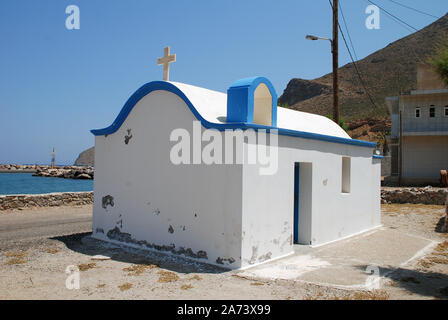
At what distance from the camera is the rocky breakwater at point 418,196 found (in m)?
18.5

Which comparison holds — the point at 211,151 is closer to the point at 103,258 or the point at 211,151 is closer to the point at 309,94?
the point at 103,258

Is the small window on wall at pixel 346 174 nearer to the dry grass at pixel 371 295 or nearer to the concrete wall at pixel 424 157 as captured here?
the dry grass at pixel 371 295

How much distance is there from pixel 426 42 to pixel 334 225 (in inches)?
2857

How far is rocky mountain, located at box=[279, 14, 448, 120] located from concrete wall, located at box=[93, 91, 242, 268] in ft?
174

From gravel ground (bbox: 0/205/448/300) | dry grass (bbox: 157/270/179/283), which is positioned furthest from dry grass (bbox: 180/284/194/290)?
dry grass (bbox: 157/270/179/283)

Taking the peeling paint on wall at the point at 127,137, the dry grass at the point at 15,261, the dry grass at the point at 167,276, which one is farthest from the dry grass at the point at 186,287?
the peeling paint on wall at the point at 127,137

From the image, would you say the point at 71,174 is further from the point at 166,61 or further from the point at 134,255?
the point at 134,255

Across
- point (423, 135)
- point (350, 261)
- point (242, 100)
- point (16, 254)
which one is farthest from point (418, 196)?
point (16, 254)

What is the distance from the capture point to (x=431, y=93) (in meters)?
26.2

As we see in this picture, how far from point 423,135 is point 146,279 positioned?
1015 inches

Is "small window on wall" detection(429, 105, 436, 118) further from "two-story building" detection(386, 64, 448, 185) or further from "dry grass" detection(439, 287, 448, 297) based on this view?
"dry grass" detection(439, 287, 448, 297)

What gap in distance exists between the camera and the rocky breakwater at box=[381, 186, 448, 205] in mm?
18480

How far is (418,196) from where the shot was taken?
19.0 meters

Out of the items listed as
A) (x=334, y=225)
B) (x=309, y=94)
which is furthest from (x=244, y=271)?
(x=309, y=94)
